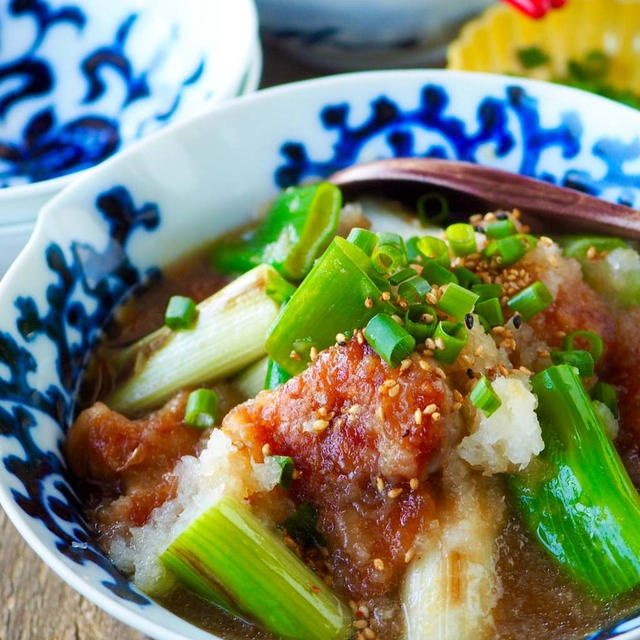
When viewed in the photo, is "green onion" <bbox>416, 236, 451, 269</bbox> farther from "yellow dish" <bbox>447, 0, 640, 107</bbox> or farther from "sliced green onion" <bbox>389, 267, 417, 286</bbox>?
"yellow dish" <bbox>447, 0, 640, 107</bbox>

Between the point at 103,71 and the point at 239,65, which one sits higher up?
the point at 239,65

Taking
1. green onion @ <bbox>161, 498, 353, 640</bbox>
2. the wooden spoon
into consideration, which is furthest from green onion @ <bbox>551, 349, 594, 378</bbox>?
green onion @ <bbox>161, 498, 353, 640</bbox>

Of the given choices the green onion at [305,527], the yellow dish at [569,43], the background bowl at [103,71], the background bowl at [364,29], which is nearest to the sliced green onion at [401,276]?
the green onion at [305,527]

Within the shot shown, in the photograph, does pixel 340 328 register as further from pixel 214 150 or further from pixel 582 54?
pixel 582 54

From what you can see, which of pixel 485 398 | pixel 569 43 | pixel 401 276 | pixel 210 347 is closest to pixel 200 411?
pixel 210 347

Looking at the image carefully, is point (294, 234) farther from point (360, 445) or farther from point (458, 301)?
point (360, 445)

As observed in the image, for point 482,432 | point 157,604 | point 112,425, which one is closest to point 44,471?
point 112,425
